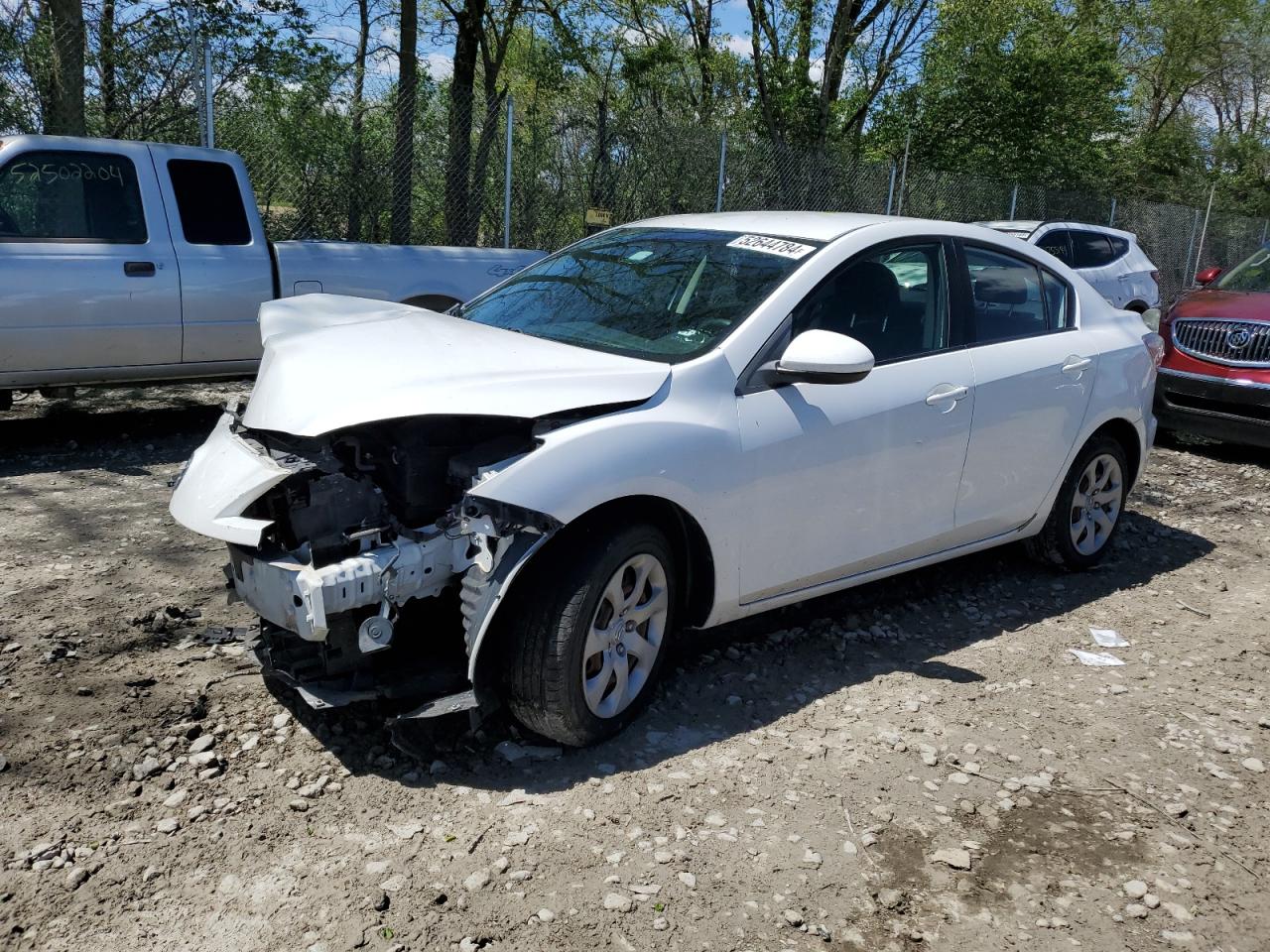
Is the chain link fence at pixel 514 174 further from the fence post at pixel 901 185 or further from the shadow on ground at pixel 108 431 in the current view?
the shadow on ground at pixel 108 431

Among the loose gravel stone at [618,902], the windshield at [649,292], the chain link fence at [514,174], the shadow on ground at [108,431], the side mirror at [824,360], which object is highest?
the chain link fence at [514,174]

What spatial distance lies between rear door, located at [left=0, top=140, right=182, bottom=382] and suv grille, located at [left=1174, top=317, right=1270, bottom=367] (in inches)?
319

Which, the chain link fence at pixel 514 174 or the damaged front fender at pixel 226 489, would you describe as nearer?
the damaged front fender at pixel 226 489

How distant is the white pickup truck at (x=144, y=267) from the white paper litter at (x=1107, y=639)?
16.8 ft

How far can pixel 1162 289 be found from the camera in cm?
2177

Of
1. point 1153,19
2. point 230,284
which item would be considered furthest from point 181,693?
point 1153,19

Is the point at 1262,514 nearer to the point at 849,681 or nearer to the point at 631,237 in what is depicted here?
the point at 849,681

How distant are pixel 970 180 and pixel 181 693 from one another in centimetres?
1625

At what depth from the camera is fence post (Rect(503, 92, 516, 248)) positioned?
427 inches

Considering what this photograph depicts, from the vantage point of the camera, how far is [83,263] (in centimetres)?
671

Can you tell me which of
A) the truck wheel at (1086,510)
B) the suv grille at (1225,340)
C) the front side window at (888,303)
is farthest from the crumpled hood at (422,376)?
the suv grille at (1225,340)

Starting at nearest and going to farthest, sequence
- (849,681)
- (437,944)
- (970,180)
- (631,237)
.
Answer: (437,944) → (849,681) → (631,237) → (970,180)

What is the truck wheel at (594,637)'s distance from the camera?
3137 mm

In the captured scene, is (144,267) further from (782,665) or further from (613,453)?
(782,665)
